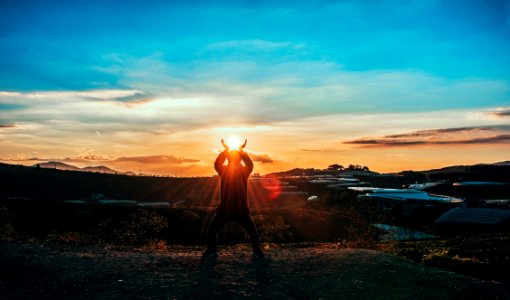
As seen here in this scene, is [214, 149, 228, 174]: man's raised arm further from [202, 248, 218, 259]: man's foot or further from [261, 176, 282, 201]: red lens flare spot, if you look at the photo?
[261, 176, 282, 201]: red lens flare spot

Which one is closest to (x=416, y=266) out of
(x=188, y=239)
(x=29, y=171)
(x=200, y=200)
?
(x=188, y=239)

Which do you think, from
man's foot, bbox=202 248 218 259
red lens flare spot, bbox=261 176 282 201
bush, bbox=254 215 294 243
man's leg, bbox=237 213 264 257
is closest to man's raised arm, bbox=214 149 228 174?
man's leg, bbox=237 213 264 257

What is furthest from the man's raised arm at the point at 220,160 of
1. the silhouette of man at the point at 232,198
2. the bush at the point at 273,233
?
the bush at the point at 273,233

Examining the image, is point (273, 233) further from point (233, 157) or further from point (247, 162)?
point (233, 157)

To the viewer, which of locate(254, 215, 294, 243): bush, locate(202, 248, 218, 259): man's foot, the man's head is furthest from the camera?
locate(254, 215, 294, 243): bush

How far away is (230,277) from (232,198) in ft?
11.2


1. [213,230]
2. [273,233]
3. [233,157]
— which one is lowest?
[273,233]

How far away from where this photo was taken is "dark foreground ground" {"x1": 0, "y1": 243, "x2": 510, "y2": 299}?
418 inches

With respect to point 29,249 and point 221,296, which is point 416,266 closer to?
point 221,296

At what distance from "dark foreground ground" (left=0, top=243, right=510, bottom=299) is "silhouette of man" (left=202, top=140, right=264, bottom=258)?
0.68 meters

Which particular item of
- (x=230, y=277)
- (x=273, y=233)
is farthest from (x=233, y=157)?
(x=273, y=233)

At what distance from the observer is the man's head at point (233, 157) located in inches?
596

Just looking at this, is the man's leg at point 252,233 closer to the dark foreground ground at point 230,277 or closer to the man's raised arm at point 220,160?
the dark foreground ground at point 230,277

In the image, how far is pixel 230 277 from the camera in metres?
12.0
